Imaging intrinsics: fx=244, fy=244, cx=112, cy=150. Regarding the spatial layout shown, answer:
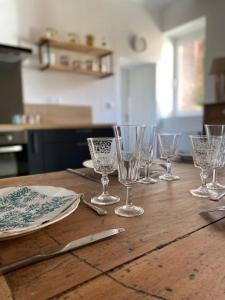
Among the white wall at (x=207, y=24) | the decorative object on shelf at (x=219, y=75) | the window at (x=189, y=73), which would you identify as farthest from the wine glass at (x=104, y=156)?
the window at (x=189, y=73)

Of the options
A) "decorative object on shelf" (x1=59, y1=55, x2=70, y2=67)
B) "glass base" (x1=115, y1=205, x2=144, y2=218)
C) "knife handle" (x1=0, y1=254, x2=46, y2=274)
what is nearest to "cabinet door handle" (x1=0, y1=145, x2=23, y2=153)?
"decorative object on shelf" (x1=59, y1=55, x2=70, y2=67)

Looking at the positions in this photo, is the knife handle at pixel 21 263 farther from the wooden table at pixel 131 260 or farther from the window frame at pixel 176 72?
the window frame at pixel 176 72

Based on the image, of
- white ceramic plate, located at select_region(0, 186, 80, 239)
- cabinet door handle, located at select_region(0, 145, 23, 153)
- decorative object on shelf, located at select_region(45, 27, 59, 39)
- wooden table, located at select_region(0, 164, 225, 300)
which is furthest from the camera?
decorative object on shelf, located at select_region(45, 27, 59, 39)

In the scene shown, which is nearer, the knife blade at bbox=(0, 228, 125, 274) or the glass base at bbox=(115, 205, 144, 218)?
the knife blade at bbox=(0, 228, 125, 274)

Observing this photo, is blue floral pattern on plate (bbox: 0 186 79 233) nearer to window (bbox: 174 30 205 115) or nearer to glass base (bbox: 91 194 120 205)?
glass base (bbox: 91 194 120 205)

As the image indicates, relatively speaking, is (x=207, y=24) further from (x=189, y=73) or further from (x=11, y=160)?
(x=11, y=160)

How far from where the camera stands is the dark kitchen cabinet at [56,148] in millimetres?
2303

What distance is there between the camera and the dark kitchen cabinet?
7.55ft

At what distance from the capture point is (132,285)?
11.9 inches

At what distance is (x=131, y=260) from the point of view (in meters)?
0.35

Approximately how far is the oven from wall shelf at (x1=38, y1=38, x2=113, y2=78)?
952 millimetres

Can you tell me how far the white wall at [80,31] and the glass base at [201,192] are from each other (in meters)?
2.50

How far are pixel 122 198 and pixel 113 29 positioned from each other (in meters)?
3.23

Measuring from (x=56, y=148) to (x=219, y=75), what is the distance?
2.06m
